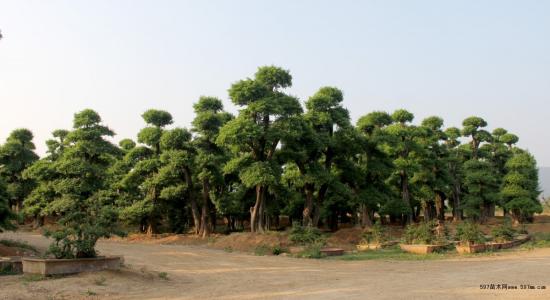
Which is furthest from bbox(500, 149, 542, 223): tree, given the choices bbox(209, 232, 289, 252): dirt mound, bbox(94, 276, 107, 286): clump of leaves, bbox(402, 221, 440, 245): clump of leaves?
bbox(94, 276, 107, 286): clump of leaves

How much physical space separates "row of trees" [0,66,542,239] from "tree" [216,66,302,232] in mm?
65

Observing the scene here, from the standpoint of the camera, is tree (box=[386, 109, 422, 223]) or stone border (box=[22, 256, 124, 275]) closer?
stone border (box=[22, 256, 124, 275])

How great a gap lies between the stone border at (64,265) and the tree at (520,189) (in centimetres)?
3652

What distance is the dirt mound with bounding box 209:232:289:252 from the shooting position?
24797 mm

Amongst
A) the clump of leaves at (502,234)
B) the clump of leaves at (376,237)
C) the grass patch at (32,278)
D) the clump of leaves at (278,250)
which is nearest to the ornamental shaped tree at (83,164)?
the clump of leaves at (278,250)

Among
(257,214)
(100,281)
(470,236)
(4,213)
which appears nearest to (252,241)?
(257,214)

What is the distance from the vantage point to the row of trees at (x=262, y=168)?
28.5 m

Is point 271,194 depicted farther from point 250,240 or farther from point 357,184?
point 250,240

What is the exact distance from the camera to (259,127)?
2698 cm

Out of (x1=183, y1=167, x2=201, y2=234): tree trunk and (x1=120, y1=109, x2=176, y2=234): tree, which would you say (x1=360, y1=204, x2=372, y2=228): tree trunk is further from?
(x1=120, y1=109, x2=176, y2=234): tree

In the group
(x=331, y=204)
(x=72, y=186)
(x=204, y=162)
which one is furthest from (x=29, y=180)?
(x=331, y=204)

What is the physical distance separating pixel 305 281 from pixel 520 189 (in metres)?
34.1

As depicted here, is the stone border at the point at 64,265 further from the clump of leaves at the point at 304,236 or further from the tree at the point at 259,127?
the tree at the point at 259,127

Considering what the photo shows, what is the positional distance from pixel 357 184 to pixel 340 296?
948 inches
